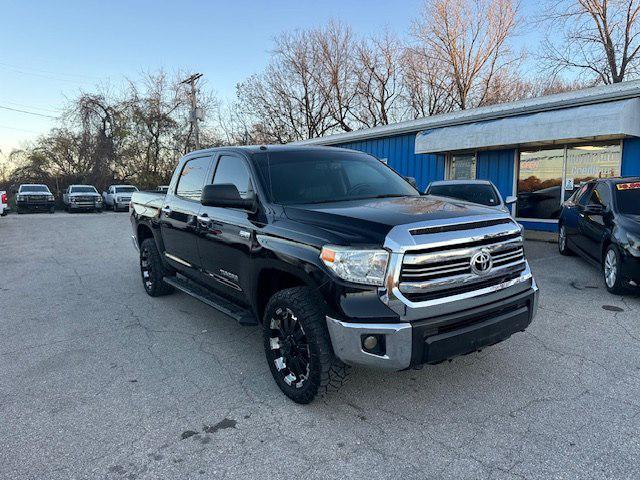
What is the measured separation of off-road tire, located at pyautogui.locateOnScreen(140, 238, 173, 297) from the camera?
19.3 feet

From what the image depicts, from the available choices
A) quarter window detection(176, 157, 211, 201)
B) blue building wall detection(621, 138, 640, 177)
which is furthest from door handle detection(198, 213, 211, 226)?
blue building wall detection(621, 138, 640, 177)

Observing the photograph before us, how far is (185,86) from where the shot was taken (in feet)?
125

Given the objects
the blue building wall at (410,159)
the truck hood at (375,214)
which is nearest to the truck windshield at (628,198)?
the truck hood at (375,214)

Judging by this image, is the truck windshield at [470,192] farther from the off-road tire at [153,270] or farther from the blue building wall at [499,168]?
the off-road tire at [153,270]

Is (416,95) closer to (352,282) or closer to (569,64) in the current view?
(569,64)

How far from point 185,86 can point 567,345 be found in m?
39.1

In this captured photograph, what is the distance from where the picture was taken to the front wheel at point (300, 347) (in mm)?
2938

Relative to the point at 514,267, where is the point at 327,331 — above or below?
below

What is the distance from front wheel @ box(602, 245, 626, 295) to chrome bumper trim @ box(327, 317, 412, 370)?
14.9 ft

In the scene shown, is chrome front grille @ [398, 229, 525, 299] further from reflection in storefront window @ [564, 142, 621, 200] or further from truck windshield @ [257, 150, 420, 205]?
reflection in storefront window @ [564, 142, 621, 200]

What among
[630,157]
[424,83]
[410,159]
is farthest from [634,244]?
[424,83]

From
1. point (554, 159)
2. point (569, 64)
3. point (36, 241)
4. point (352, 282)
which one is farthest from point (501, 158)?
point (569, 64)

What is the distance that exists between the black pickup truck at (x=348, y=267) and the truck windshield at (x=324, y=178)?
0.04 feet

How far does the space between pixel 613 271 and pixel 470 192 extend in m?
4.05
